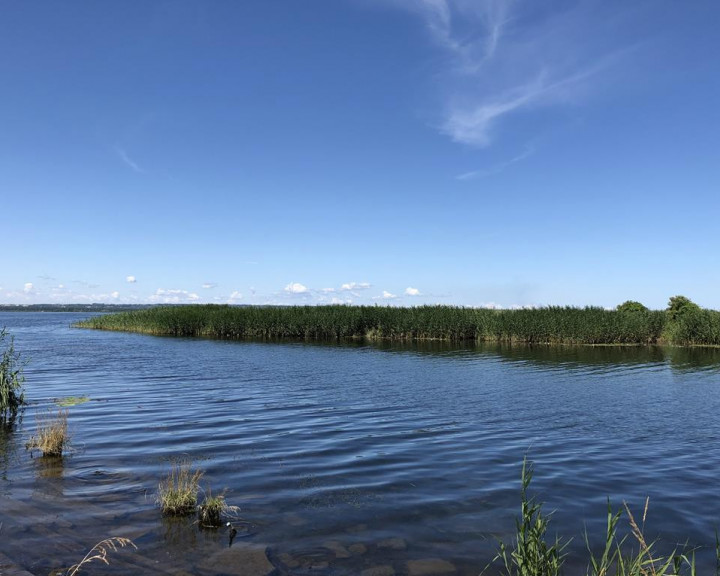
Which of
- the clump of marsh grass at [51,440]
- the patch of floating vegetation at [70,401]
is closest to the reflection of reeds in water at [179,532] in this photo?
the clump of marsh grass at [51,440]

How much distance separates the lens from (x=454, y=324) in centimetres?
5212

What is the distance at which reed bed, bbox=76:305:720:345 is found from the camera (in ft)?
153

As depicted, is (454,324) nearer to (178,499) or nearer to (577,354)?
(577,354)

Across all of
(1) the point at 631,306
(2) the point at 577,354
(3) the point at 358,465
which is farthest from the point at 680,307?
Result: (3) the point at 358,465

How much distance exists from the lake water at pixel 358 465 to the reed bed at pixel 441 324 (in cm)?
2127

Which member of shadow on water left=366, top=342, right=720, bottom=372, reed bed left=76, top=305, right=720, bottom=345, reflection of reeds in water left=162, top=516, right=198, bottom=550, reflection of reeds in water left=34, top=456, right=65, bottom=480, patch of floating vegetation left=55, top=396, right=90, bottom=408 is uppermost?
reed bed left=76, top=305, right=720, bottom=345

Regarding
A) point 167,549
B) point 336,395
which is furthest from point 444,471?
point 336,395

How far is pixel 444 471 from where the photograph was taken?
1128cm

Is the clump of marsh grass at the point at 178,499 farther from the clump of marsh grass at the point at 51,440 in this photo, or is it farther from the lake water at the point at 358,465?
the clump of marsh grass at the point at 51,440

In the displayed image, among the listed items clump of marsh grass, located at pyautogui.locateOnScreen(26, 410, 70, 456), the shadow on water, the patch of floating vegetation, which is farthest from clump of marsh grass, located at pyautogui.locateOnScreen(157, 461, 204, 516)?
the shadow on water

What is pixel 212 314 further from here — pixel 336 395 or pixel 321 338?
pixel 336 395

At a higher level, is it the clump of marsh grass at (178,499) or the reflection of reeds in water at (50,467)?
the clump of marsh grass at (178,499)

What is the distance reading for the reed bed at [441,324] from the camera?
4650 centimetres

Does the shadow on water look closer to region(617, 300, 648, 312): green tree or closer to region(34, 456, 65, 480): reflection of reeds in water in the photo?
region(617, 300, 648, 312): green tree
